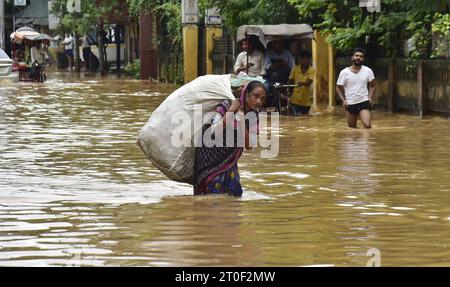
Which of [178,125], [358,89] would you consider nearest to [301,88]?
[358,89]

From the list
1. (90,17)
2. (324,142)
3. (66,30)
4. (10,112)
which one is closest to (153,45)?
(90,17)

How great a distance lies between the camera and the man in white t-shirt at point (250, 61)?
1094 inches

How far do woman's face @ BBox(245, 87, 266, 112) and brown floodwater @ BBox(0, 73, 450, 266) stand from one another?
913 millimetres

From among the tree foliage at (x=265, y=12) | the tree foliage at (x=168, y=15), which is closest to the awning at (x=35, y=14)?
the tree foliage at (x=168, y=15)

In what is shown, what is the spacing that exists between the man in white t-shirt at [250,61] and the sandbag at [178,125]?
48.8 ft

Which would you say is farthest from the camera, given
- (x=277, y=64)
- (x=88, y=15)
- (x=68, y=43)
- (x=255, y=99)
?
(x=68, y=43)

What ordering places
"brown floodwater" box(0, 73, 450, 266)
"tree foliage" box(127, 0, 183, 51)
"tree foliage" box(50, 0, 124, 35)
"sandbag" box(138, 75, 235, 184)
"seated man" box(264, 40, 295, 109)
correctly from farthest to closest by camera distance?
"tree foliage" box(50, 0, 124, 35), "tree foliage" box(127, 0, 183, 51), "seated man" box(264, 40, 295, 109), "sandbag" box(138, 75, 235, 184), "brown floodwater" box(0, 73, 450, 266)

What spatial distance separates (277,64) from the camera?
91.5 feet

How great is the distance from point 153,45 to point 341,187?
40.8 m

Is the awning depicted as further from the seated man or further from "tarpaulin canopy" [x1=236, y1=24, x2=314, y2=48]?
the seated man

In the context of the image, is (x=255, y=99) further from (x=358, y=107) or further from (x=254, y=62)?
(x=254, y=62)

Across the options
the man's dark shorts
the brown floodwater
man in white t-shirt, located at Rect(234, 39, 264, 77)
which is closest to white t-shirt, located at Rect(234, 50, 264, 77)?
man in white t-shirt, located at Rect(234, 39, 264, 77)

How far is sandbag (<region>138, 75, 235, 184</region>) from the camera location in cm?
1249

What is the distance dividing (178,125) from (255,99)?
32.0 inches
